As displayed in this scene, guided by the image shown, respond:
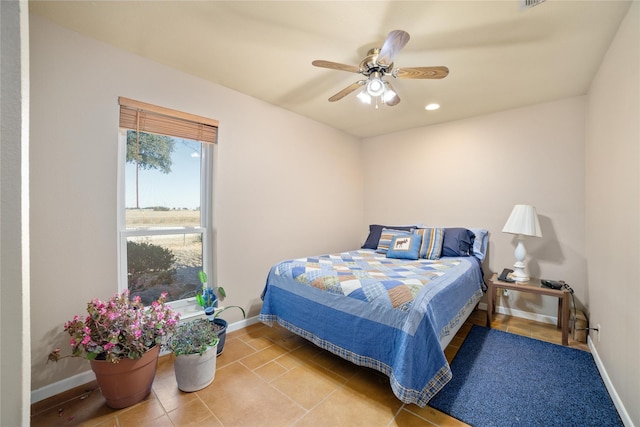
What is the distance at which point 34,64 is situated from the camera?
5.77 feet

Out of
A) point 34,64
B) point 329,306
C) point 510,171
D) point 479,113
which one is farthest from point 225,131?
point 510,171

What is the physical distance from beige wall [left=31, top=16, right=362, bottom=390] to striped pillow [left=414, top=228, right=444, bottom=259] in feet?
6.17

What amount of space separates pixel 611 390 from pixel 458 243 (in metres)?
1.65

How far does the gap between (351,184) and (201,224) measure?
253 centimetres

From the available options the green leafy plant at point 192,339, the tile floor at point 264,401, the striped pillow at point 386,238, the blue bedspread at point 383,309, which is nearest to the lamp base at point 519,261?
the blue bedspread at point 383,309

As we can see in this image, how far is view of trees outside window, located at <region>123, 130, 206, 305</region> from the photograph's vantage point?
7.38 ft

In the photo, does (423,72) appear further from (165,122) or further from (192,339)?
(192,339)

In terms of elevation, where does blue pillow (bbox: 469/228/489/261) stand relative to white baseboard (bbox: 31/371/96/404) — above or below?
above

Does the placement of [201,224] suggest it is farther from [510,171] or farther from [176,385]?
[510,171]

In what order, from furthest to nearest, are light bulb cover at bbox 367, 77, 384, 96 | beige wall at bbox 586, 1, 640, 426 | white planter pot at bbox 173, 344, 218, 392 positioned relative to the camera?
light bulb cover at bbox 367, 77, 384, 96 < white planter pot at bbox 173, 344, 218, 392 < beige wall at bbox 586, 1, 640, 426

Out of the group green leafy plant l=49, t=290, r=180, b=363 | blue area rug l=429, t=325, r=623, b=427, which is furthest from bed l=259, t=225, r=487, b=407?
green leafy plant l=49, t=290, r=180, b=363

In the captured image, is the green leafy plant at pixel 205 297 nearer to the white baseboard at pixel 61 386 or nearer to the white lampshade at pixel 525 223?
the white baseboard at pixel 61 386

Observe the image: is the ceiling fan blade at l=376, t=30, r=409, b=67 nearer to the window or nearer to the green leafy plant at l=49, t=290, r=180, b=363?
the window

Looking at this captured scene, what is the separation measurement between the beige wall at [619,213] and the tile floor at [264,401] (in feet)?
3.40
